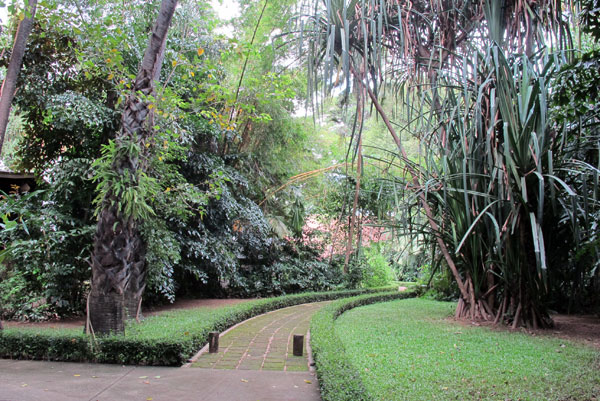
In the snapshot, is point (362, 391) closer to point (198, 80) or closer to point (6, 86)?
point (6, 86)

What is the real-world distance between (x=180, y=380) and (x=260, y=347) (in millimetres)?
1716

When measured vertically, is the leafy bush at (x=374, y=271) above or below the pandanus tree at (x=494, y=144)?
below

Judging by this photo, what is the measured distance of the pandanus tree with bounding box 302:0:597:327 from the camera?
197 inches

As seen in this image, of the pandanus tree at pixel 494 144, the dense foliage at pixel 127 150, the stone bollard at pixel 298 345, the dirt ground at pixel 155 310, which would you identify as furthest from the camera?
the dirt ground at pixel 155 310

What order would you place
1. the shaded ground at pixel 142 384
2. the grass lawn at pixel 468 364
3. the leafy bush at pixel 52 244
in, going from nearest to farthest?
the grass lawn at pixel 468 364 < the shaded ground at pixel 142 384 < the leafy bush at pixel 52 244

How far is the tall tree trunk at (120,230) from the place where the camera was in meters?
5.13

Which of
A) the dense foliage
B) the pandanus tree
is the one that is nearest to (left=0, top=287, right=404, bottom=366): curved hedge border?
the dense foliage

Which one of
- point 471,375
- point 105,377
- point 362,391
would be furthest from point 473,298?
point 105,377

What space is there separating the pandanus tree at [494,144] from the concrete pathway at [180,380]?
244 centimetres

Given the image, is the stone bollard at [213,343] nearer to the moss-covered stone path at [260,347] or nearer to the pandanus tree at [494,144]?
the moss-covered stone path at [260,347]

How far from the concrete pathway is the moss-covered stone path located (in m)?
0.01

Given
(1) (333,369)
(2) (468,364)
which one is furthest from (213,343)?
(2) (468,364)

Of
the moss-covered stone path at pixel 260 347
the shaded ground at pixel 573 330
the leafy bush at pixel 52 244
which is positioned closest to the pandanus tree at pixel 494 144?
the shaded ground at pixel 573 330

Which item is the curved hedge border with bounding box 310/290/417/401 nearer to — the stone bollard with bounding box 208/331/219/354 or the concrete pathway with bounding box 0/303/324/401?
the concrete pathway with bounding box 0/303/324/401
